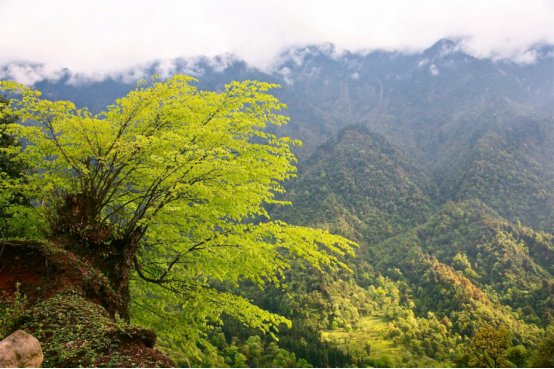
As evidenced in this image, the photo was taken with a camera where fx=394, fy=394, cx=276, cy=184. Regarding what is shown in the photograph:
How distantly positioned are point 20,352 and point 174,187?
439 centimetres

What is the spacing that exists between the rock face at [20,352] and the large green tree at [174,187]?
3480 millimetres

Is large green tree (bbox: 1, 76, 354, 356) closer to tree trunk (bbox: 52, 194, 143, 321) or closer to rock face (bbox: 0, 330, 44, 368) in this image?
tree trunk (bbox: 52, 194, 143, 321)

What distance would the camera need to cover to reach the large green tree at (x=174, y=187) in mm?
9562

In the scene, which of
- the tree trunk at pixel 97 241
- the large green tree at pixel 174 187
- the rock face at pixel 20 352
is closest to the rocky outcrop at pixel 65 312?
the rock face at pixel 20 352

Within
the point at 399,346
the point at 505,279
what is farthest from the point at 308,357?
the point at 505,279

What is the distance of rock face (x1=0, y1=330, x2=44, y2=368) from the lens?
5.11 meters

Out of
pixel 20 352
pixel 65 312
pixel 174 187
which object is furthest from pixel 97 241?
pixel 20 352

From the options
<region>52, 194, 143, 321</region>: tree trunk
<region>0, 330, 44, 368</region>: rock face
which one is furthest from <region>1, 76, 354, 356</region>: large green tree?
<region>0, 330, 44, 368</region>: rock face

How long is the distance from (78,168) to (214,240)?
13.4 feet

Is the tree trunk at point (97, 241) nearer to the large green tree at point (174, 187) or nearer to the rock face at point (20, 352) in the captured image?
the large green tree at point (174, 187)

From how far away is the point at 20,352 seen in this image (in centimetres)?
531

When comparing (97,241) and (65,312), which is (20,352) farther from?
(97,241)

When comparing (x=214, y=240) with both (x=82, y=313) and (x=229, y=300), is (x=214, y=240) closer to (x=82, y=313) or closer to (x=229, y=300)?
(x=229, y=300)

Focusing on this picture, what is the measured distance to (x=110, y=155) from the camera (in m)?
9.45
